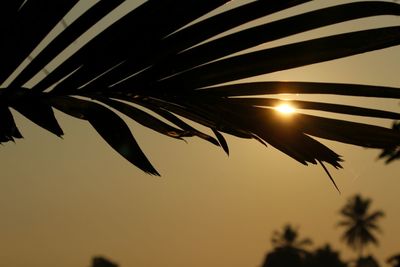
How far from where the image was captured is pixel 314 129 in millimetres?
1384

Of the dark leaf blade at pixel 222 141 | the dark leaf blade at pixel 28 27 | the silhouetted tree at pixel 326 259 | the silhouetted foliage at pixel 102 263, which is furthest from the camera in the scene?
the silhouetted foliage at pixel 102 263

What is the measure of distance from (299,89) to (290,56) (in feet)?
0.27

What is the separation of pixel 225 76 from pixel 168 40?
0.57 feet

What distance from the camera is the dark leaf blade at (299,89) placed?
1304 millimetres

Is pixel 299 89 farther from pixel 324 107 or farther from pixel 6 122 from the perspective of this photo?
pixel 6 122

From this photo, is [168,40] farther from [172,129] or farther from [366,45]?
[366,45]

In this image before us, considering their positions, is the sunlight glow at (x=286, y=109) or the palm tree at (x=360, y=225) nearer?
the sunlight glow at (x=286, y=109)

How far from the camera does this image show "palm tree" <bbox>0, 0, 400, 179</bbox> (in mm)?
1159

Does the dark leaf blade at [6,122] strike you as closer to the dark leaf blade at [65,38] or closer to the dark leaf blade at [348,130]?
the dark leaf blade at [65,38]

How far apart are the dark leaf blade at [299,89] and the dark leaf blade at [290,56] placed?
0.04m

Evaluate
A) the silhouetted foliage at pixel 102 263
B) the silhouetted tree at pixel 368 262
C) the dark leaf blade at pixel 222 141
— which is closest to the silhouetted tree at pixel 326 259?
the silhouetted tree at pixel 368 262

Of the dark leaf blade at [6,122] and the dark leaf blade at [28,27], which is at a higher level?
the dark leaf blade at [28,27]

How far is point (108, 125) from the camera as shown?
4.00 ft

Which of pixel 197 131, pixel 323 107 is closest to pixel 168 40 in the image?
pixel 197 131
